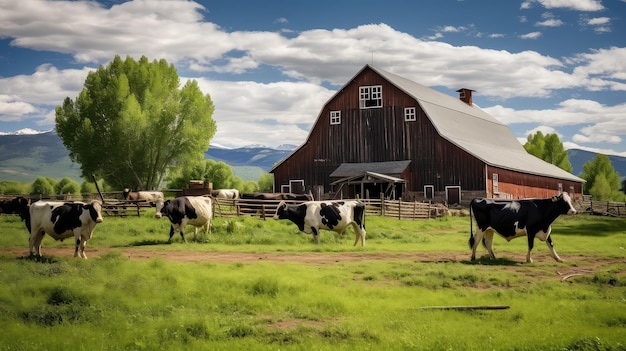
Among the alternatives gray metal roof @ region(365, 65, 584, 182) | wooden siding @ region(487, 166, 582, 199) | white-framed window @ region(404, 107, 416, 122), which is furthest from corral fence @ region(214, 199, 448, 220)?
white-framed window @ region(404, 107, 416, 122)

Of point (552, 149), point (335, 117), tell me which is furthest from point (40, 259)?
point (552, 149)

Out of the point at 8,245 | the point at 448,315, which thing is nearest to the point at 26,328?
the point at 448,315

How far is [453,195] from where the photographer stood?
158 ft

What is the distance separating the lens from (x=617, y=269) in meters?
17.7

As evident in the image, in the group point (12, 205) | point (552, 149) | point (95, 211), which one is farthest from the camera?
point (552, 149)

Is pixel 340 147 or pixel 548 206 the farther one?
pixel 340 147

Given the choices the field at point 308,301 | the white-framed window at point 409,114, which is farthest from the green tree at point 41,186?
the field at point 308,301

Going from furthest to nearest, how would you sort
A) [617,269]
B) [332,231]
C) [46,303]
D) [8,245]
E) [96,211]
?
[332,231] < [8,245] < [96,211] < [617,269] < [46,303]

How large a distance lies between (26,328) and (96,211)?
7519mm

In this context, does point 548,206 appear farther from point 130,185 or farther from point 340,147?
point 130,185

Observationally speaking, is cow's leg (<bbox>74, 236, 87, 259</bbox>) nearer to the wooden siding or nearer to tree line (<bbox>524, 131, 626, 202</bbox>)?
the wooden siding

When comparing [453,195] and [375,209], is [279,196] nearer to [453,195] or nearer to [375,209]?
[375,209]

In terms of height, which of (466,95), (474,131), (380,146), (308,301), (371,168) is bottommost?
(308,301)

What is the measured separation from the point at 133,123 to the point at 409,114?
77.5 feet
